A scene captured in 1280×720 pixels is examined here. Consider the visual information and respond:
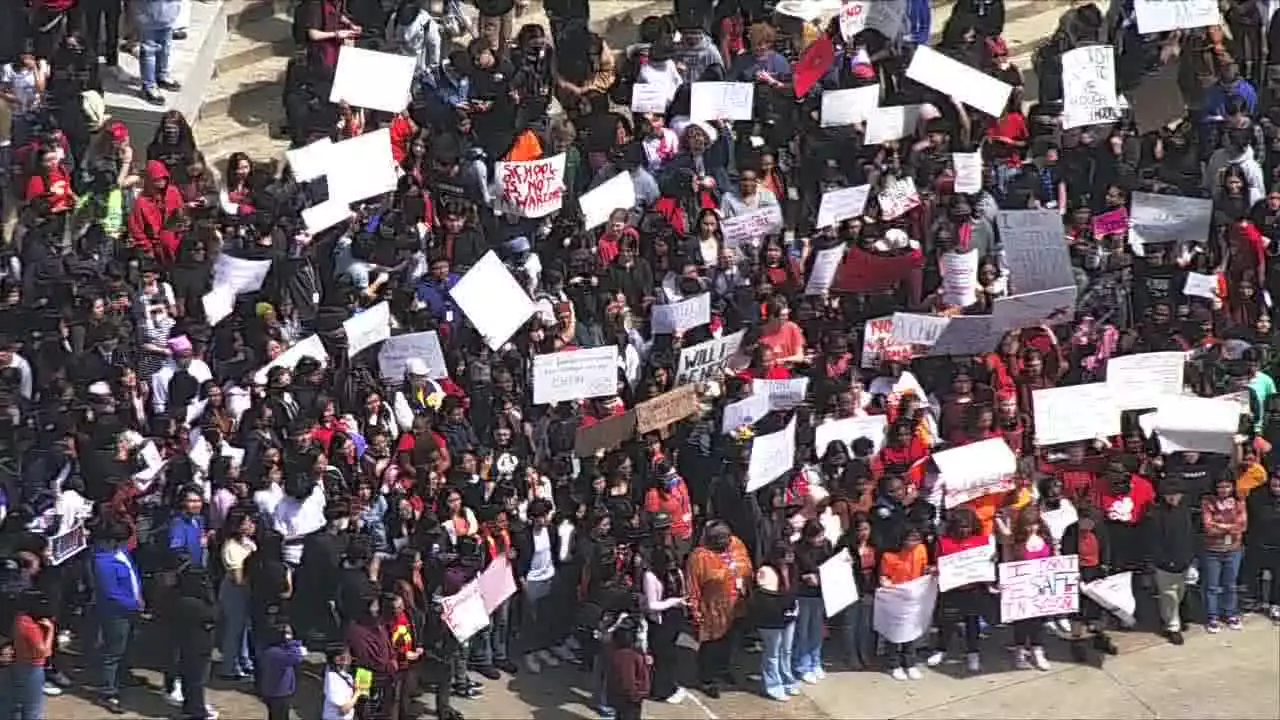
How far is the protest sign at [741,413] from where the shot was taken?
22.9 m

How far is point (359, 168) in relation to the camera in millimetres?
24000

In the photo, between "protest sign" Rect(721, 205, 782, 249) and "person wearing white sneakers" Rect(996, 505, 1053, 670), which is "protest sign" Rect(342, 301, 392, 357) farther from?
"person wearing white sneakers" Rect(996, 505, 1053, 670)

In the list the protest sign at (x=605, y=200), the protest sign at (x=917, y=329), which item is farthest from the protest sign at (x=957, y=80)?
the protest sign at (x=605, y=200)

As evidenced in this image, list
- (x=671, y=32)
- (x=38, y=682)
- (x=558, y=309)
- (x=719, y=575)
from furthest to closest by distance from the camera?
(x=671, y=32) < (x=558, y=309) < (x=719, y=575) < (x=38, y=682)

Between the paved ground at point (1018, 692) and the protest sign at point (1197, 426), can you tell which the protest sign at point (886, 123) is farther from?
the paved ground at point (1018, 692)

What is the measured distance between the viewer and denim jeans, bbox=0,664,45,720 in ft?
67.5

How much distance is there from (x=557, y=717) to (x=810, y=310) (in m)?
4.20

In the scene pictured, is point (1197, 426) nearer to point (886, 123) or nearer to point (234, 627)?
point (886, 123)

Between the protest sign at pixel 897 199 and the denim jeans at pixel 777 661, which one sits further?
the protest sign at pixel 897 199

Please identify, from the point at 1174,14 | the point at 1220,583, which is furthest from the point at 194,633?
the point at 1174,14

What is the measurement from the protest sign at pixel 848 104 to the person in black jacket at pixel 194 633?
7608 millimetres

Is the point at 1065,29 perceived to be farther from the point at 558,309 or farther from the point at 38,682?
the point at 38,682

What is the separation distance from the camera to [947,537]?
2256 cm

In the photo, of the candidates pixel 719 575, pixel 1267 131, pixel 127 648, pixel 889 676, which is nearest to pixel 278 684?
pixel 127 648
